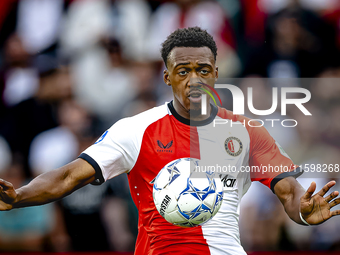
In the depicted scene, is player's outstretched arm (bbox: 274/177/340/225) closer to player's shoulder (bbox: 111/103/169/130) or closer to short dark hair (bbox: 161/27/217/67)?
player's shoulder (bbox: 111/103/169/130)

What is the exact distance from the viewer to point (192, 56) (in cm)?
334

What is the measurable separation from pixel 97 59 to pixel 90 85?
1.37ft

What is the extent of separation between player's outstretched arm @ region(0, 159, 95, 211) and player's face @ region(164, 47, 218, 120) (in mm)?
931

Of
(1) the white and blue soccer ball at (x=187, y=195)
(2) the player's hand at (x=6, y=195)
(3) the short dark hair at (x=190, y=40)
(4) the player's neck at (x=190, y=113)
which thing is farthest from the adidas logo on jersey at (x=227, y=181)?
(2) the player's hand at (x=6, y=195)

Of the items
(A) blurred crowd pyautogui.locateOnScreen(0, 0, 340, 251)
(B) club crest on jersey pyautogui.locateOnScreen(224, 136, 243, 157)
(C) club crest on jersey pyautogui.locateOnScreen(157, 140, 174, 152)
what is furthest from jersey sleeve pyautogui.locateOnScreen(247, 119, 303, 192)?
(A) blurred crowd pyautogui.locateOnScreen(0, 0, 340, 251)

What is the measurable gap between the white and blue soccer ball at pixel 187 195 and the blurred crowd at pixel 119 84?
6.78 feet

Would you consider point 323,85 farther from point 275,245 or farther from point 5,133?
point 5,133

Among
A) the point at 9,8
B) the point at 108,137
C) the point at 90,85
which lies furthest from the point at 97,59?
the point at 108,137

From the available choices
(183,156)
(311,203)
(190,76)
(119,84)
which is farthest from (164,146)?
(119,84)

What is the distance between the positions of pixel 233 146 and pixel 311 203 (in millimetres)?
818

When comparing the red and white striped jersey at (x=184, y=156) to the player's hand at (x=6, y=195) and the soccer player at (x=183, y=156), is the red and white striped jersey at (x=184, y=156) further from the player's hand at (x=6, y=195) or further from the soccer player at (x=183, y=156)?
the player's hand at (x=6, y=195)

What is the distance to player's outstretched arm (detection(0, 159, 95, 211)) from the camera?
8.87ft

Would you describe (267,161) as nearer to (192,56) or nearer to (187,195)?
(187,195)

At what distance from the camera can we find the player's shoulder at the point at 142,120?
3287 mm
